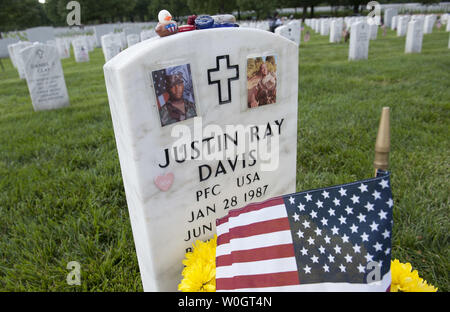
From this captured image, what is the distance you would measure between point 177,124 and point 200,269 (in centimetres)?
65

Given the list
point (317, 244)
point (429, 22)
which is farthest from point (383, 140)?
point (429, 22)

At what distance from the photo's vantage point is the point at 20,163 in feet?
11.2

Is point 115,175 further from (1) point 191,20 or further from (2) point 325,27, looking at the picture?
(2) point 325,27

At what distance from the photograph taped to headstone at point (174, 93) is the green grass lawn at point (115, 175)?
1.03 m

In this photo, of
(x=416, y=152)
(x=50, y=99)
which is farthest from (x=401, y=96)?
(x=50, y=99)

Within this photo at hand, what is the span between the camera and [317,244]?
1.27 meters

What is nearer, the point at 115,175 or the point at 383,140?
the point at 383,140

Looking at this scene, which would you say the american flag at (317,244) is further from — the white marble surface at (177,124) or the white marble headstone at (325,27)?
the white marble headstone at (325,27)

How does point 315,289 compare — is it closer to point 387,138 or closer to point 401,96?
point 387,138

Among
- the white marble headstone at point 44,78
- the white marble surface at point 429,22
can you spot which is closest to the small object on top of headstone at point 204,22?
the white marble headstone at point 44,78

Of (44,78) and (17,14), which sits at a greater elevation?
(17,14)

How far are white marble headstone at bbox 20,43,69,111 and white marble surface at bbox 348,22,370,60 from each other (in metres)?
7.33

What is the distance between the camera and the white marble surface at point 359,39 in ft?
28.6
